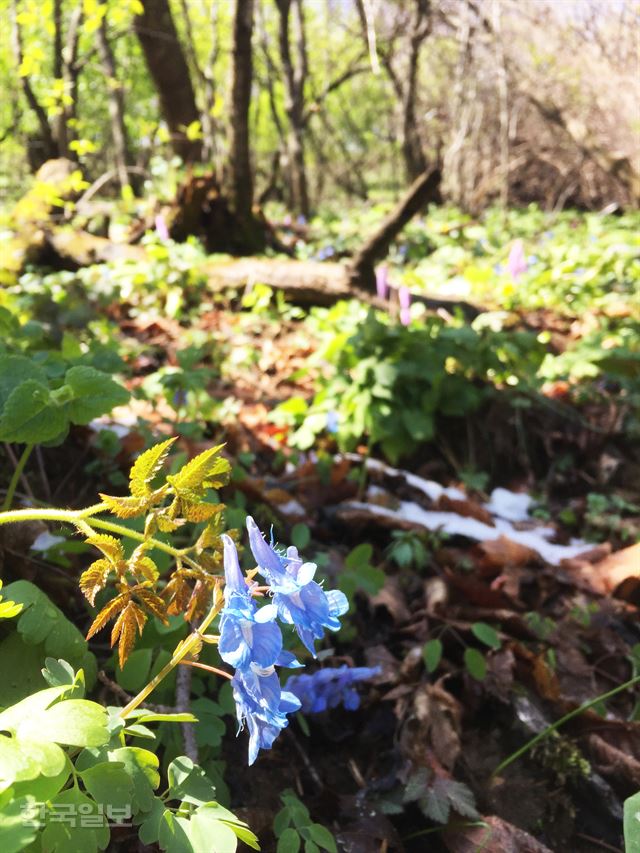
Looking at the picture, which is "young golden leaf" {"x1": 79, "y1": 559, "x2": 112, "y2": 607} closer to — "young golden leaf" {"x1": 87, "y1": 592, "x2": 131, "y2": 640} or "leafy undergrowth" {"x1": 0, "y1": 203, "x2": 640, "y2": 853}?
"young golden leaf" {"x1": 87, "y1": 592, "x2": 131, "y2": 640}

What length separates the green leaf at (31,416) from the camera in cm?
118

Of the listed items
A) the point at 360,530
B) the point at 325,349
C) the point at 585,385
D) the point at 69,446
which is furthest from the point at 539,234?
the point at 69,446

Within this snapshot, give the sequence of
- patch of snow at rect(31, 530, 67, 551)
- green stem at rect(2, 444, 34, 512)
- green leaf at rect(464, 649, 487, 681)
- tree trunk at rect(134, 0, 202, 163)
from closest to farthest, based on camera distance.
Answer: green stem at rect(2, 444, 34, 512), patch of snow at rect(31, 530, 67, 551), green leaf at rect(464, 649, 487, 681), tree trunk at rect(134, 0, 202, 163)

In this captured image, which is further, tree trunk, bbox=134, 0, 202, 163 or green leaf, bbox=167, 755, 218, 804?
tree trunk, bbox=134, 0, 202, 163

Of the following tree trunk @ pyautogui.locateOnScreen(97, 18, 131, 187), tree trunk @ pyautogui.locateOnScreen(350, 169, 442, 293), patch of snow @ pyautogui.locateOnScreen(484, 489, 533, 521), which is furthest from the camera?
tree trunk @ pyautogui.locateOnScreen(97, 18, 131, 187)

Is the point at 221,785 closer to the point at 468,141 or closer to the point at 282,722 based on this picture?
the point at 282,722

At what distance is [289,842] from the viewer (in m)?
1.11

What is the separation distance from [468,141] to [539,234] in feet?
8.45

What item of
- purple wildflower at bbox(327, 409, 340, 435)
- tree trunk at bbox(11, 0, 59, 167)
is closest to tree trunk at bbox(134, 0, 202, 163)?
tree trunk at bbox(11, 0, 59, 167)

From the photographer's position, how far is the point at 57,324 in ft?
12.2

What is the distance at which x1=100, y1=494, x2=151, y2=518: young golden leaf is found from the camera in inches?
35.6

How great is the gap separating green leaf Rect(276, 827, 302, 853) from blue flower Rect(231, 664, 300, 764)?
39cm

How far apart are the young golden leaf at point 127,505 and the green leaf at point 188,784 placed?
399 millimetres

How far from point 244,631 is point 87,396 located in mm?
691
